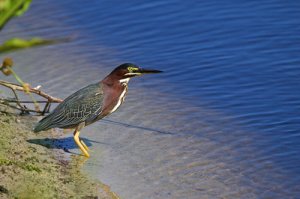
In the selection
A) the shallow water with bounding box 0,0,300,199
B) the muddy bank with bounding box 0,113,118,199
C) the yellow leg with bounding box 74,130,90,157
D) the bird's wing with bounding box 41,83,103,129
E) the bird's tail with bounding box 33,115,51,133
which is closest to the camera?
the muddy bank with bounding box 0,113,118,199

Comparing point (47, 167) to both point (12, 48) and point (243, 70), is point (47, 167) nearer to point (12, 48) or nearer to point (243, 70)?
point (243, 70)

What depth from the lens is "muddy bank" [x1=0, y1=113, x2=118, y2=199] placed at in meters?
6.63

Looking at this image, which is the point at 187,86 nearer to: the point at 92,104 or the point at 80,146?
the point at 92,104

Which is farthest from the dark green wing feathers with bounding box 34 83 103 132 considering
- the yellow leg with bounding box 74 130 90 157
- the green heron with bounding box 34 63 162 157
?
the yellow leg with bounding box 74 130 90 157

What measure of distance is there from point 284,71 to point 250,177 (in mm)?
3117

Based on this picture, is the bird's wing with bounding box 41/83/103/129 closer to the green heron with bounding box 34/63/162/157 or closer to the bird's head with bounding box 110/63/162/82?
the green heron with bounding box 34/63/162/157

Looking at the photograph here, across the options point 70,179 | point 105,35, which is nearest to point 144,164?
point 70,179

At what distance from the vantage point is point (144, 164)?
776 centimetres

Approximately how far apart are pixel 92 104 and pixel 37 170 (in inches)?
57.5

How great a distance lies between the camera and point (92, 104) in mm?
8367

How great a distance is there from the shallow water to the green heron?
0.35 m

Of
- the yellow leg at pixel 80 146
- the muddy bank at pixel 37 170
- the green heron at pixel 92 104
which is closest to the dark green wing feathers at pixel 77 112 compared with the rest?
the green heron at pixel 92 104

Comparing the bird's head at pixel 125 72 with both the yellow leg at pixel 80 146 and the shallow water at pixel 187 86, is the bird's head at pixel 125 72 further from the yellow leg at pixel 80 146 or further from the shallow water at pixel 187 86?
the yellow leg at pixel 80 146

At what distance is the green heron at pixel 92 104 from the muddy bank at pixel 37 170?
306 millimetres
